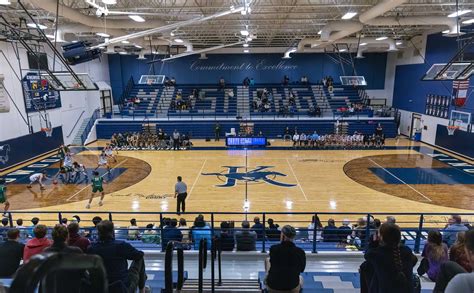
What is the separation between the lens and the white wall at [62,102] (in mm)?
18703

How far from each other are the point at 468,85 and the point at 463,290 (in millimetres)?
22305

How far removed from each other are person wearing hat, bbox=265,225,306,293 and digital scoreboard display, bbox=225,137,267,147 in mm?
20508

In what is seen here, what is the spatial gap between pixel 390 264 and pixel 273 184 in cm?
1231

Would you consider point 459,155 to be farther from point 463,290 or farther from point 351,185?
point 463,290

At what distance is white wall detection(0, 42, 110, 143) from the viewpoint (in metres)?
18.7

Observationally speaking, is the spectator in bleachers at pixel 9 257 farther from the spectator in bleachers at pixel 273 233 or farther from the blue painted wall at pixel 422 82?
the blue painted wall at pixel 422 82

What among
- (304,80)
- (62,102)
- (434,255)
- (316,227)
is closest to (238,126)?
(304,80)

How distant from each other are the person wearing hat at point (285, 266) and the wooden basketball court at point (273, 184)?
783cm

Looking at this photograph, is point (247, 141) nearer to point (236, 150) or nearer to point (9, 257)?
point (236, 150)

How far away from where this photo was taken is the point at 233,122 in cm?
2731

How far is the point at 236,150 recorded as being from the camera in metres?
23.1

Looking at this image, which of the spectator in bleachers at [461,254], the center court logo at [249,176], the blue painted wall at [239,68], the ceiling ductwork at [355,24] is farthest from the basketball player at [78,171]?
the blue painted wall at [239,68]

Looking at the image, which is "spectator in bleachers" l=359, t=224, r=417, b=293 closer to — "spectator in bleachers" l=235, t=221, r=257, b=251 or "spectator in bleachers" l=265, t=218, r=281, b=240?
"spectator in bleachers" l=235, t=221, r=257, b=251

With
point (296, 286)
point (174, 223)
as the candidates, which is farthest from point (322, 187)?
point (296, 286)
